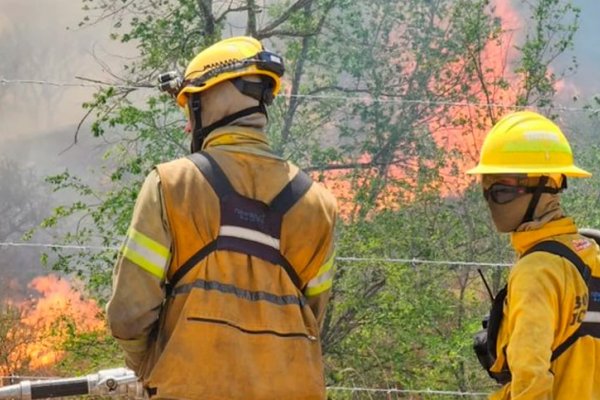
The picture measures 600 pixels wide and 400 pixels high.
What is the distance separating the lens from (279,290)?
122 inches

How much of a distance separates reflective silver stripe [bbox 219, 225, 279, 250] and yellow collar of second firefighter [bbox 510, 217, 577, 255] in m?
0.78

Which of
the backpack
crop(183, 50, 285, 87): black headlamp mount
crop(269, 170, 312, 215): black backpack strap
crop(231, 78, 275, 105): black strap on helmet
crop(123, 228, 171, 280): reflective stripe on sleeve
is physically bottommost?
the backpack

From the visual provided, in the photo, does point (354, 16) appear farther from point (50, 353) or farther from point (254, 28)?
point (50, 353)

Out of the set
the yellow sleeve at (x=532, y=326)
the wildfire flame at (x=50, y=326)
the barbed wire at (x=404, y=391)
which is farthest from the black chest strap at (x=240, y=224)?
the wildfire flame at (x=50, y=326)

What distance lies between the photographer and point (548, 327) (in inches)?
120

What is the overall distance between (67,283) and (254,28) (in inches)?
111

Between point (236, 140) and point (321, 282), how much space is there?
52 cm

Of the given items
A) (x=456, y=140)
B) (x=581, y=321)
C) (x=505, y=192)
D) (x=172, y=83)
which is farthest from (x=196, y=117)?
(x=456, y=140)

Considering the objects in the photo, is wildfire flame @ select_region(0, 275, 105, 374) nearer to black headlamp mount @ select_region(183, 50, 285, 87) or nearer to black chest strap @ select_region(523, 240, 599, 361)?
black headlamp mount @ select_region(183, 50, 285, 87)

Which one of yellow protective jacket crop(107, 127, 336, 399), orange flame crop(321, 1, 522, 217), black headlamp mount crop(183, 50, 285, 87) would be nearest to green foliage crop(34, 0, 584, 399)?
orange flame crop(321, 1, 522, 217)

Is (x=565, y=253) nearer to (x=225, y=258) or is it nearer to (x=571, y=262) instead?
(x=571, y=262)

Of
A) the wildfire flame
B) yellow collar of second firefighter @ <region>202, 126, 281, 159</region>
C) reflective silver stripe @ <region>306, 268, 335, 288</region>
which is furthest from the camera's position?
the wildfire flame

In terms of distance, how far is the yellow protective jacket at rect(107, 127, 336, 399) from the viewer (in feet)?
9.62

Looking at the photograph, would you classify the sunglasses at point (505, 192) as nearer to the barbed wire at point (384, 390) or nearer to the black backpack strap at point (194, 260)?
the black backpack strap at point (194, 260)
